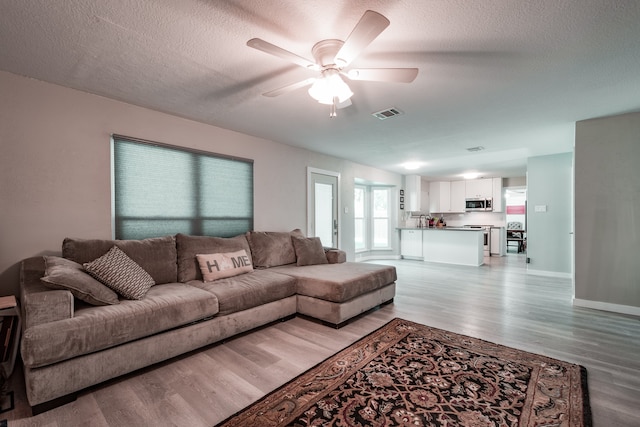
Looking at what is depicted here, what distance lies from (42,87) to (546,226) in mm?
7692

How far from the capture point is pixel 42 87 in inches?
98.2

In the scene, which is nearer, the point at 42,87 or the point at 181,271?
the point at 42,87

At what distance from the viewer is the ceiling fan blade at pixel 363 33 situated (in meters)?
1.35

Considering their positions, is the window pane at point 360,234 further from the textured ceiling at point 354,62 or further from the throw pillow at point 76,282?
the throw pillow at point 76,282

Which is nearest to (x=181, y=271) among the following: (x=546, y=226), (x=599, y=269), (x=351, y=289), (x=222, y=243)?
(x=222, y=243)

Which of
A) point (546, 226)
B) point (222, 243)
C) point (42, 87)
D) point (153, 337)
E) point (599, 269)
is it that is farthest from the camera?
point (546, 226)

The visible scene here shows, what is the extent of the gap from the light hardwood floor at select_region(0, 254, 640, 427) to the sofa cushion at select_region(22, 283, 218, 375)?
30 cm

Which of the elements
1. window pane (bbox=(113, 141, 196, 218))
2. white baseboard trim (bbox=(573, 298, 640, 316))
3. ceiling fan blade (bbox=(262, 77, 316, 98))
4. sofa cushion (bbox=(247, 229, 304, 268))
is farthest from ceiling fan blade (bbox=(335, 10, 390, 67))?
white baseboard trim (bbox=(573, 298, 640, 316))

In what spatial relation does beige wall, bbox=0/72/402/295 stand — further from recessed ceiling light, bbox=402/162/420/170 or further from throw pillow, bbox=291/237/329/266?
recessed ceiling light, bbox=402/162/420/170

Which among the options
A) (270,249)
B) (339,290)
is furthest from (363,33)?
(270,249)

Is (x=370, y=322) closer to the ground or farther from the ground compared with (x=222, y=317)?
closer to the ground

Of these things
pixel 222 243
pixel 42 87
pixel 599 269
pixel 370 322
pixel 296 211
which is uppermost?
pixel 42 87

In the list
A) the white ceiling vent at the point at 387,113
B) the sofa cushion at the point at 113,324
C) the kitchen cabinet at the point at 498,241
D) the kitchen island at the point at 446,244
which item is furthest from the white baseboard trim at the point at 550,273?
the sofa cushion at the point at 113,324

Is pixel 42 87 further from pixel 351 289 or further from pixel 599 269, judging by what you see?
pixel 599 269
